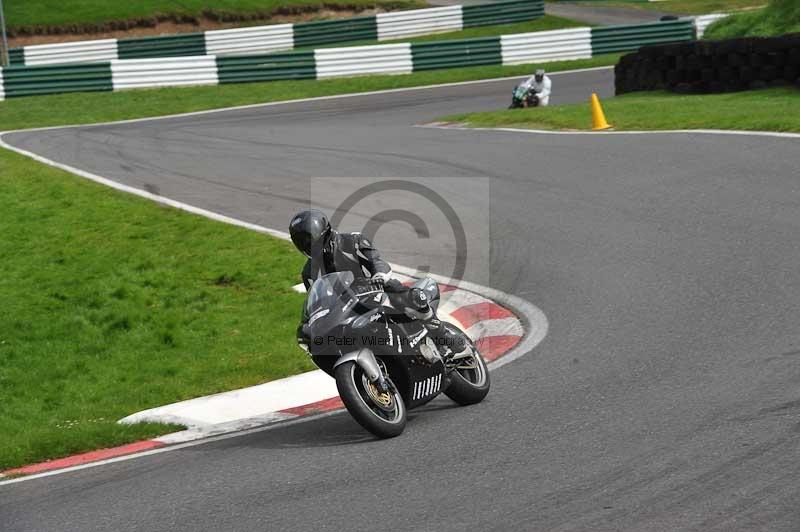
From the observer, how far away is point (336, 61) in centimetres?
3278

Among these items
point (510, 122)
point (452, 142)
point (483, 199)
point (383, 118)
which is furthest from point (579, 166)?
point (383, 118)

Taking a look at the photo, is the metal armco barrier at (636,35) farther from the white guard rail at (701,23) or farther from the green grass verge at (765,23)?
the green grass verge at (765,23)

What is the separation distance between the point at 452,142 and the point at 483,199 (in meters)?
4.85

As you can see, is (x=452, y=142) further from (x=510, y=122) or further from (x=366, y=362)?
(x=366, y=362)

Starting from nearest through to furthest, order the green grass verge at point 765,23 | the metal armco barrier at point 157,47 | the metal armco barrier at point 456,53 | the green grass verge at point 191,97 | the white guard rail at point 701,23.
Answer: the green grass verge at point 765,23 < the green grass verge at point 191,97 < the metal armco barrier at point 456,53 < the white guard rail at point 701,23 < the metal armco barrier at point 157,47

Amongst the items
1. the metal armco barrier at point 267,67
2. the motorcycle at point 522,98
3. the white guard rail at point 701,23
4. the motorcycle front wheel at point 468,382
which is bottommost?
the motorcycle front wheel at point 468,382

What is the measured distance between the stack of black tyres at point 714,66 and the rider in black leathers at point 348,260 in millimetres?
14456

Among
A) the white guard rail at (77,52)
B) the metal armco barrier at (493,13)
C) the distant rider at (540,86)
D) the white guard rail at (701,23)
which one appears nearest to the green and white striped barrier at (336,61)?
the white guard rail at (701,23)

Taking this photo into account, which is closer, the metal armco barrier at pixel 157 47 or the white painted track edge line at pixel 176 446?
the white painted track edge line at pixel 176 446

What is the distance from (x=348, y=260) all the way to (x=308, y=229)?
37 cm

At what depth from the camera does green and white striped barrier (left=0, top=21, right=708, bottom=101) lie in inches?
1196

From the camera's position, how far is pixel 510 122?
21.5 meters

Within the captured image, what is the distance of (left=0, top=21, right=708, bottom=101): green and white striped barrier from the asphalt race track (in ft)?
51.7

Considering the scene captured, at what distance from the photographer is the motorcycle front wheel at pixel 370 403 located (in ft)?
22.6
